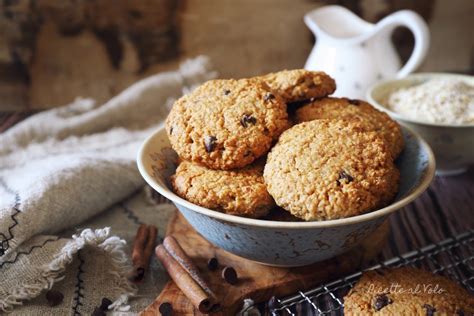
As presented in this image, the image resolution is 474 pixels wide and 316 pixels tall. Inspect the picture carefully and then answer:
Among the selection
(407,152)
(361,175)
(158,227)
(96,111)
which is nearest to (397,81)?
(407,152)

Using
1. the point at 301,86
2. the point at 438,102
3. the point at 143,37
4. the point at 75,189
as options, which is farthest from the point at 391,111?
the point at 143,37

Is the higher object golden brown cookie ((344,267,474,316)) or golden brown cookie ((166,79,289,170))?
golden brown cookie ((166,79,289,170))

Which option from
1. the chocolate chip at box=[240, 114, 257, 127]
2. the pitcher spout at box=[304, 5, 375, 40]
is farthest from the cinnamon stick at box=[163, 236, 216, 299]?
the pitcher spout at box=[304, 5, 375, 40]

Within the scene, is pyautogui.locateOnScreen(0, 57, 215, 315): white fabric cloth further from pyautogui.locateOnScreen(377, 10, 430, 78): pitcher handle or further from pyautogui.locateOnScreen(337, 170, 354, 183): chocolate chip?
pyautogui.locateOnScreen(377, 10, 430, 78): pitcher handle

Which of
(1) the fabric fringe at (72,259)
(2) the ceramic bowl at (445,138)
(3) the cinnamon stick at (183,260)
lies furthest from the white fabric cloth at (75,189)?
(2) the ceramic bowl at (445,138)

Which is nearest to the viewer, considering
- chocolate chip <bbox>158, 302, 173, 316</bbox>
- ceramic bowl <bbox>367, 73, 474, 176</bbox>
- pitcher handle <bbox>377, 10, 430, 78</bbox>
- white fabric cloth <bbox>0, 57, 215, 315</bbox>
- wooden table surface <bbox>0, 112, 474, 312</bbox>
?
chocolate chip <bbox>158, 302, 173, 316</bbox>

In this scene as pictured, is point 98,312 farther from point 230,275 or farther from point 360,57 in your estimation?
point 360,57

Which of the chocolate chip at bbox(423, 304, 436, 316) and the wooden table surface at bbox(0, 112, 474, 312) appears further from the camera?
the wooden table surface at bbox(0, 112, 474, 312)

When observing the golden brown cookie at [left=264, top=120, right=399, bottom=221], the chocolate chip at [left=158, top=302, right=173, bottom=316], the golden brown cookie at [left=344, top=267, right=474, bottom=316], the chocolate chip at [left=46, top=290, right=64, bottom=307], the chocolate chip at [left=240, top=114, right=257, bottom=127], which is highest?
the chocolate chip at [left=240, top=114, right=257, bottom=127]
